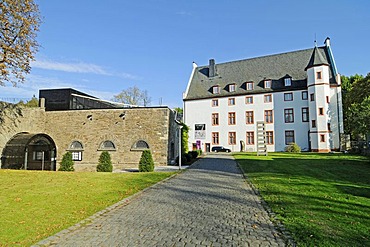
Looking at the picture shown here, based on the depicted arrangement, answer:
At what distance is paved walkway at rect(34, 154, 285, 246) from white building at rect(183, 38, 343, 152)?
94.6 feet

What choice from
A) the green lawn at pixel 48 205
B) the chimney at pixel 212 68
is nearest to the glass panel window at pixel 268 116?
the chimney at pixel 212 68

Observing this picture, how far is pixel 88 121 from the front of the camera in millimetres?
23547

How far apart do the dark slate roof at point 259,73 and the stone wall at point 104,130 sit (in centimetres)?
2439

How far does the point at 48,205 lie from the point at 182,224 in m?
4.10

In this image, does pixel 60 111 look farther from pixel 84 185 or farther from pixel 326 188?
pixel 326 188

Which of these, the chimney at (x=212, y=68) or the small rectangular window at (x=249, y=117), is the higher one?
the chimney at (x=212, y=68)

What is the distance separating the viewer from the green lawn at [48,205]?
16.9ft

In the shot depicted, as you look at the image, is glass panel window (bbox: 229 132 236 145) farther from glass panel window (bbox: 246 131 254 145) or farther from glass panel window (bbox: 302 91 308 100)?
glass panel window (bbox: 302 91 308 100)

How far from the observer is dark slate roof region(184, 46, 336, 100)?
135ft

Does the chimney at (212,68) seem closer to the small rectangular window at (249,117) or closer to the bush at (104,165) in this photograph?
the small rectangular window at (249,117)

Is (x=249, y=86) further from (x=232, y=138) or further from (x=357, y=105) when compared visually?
(x=357, y=105)

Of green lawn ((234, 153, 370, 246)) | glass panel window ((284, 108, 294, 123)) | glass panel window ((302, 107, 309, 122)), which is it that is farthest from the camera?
glass panel window ((284, 108, 294, 123))

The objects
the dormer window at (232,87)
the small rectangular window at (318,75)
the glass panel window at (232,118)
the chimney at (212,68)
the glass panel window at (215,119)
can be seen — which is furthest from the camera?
the chimney at (212,68)

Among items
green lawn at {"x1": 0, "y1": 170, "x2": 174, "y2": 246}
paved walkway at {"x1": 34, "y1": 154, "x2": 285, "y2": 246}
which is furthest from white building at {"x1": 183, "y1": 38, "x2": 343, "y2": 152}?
paved walkway at {"x1": 34, "y1": 154, "x2": 285, "y2": 246}
